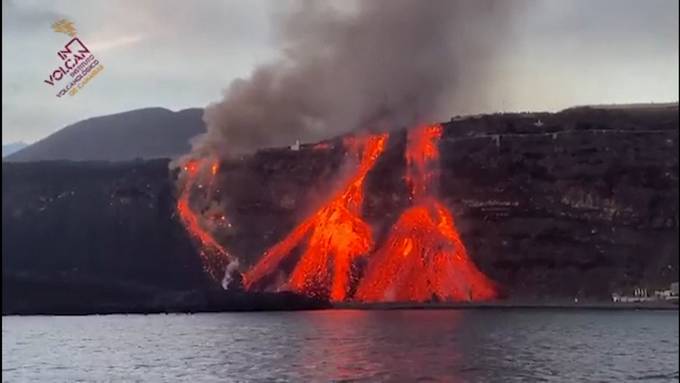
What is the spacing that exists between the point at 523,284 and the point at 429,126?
3927 cm

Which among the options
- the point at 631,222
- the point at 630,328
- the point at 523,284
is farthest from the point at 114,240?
the point at 630,328

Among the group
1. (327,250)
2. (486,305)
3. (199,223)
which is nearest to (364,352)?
(486,305)

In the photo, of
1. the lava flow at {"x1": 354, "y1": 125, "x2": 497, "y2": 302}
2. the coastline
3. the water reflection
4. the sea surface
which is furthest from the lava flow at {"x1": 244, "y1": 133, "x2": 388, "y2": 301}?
the water reflection

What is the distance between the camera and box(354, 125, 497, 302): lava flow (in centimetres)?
16325

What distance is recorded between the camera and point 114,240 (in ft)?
614

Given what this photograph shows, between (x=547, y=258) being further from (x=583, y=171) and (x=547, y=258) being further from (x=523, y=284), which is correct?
(x=583, y=171)

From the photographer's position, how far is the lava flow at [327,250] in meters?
170

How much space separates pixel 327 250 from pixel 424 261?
1871cm

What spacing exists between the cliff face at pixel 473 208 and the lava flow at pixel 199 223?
201 centimetres

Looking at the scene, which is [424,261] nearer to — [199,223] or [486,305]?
[486,305]

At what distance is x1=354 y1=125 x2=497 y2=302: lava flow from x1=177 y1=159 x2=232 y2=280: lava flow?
27344mm

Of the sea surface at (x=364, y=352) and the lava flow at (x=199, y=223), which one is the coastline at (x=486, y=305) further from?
the sea surface at (x=364, y=352)

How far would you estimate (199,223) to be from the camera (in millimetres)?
181000

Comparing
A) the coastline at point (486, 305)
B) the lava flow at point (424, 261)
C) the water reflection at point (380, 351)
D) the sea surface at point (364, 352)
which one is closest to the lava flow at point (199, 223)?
the coastline at point (486, 305)
